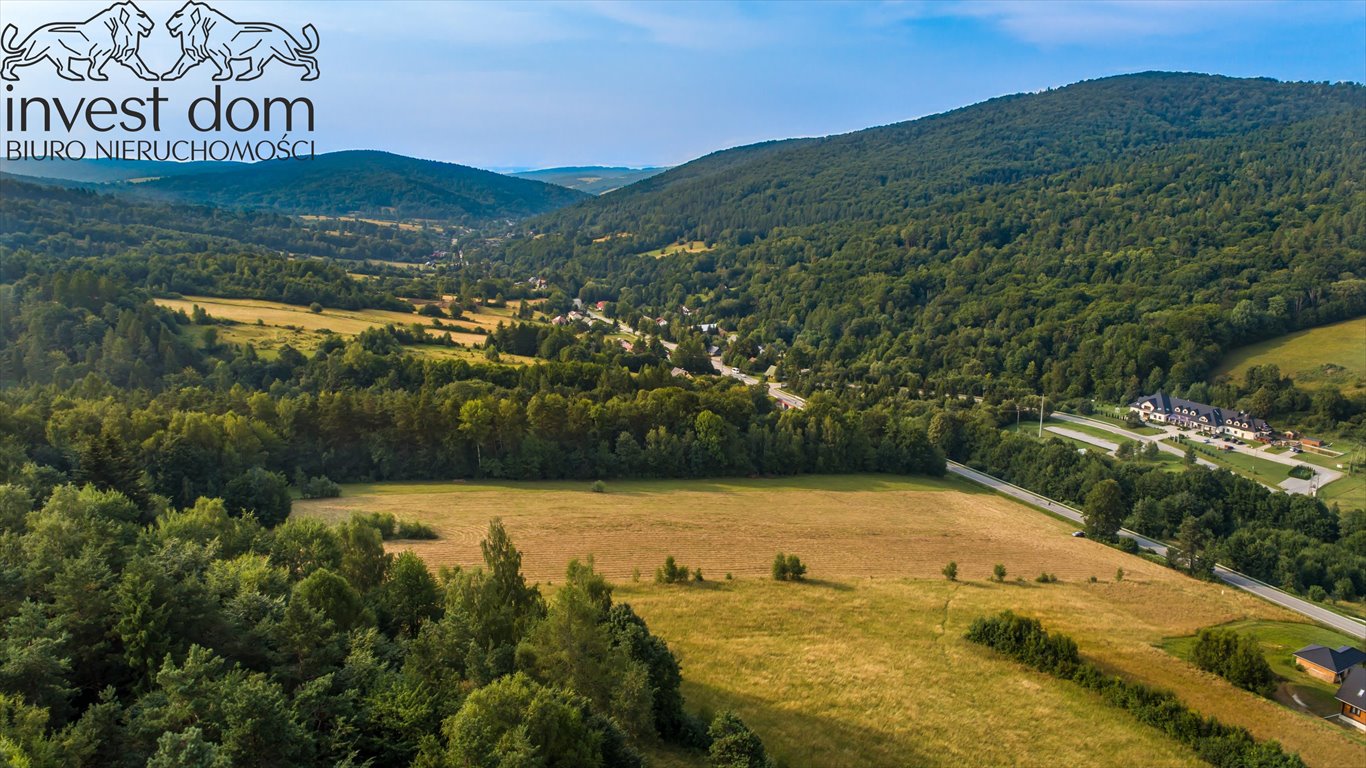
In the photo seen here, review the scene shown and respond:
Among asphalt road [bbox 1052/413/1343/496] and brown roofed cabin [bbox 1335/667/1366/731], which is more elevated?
asphalt road [bbox 1052/413/1343/496]

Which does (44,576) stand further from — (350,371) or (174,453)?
(350,371)

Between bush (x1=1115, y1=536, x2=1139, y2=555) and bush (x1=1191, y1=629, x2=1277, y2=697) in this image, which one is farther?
bush (x1=1115, y1=536, x2=1139, y2=555)

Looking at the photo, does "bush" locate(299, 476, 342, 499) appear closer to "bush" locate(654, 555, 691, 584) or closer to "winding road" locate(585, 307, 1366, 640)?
"bush" locate(654, 555, 691, 584)

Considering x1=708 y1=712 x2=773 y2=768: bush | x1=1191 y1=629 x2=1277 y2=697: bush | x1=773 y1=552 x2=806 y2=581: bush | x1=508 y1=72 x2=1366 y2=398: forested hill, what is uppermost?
x1=508 y1=72 x2=1366 y2=398: forested hill

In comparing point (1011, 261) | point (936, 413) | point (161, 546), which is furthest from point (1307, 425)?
point (161, 546)

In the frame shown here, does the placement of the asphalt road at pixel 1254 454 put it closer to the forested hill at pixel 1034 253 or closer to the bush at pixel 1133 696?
the forested hill at pixel 1034 253

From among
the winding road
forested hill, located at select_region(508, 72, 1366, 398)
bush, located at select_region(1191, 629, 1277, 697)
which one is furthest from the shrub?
forested hill, located at select_region(508, 72, 1366, 398)
